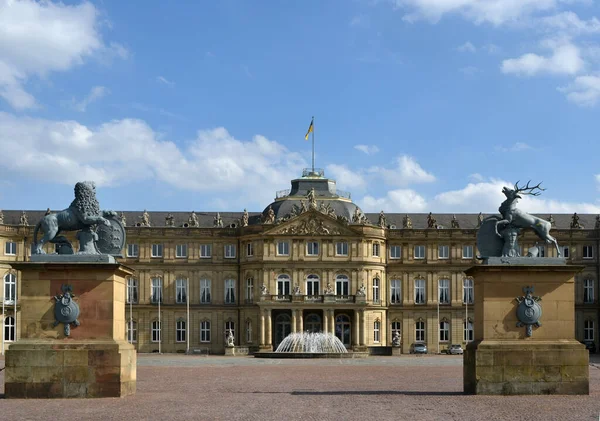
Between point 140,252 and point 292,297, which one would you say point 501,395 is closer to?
point 292,297

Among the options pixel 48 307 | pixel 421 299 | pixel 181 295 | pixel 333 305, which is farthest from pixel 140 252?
pixel 48 307

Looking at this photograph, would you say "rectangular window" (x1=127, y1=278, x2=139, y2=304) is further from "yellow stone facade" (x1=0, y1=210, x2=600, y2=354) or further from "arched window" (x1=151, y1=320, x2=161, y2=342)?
"arched window" (x1=151, y1=320, x2=161, y2=342)

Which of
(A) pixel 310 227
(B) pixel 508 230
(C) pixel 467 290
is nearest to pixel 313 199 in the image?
(A) pixel 310 227

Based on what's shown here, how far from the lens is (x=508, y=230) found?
35.9 meters

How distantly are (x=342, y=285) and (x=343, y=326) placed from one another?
12.8ft

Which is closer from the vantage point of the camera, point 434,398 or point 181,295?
point 434,398

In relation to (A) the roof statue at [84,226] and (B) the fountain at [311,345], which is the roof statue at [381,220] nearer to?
(B) the fountain at [311,345]

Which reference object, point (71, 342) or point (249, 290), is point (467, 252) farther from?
point (71, 342)

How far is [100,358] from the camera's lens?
1339 inches

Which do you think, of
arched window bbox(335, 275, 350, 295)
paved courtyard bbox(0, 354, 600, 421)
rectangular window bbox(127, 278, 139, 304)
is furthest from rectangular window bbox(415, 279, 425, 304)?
paved courtyard bbox(0, 354, 600, 421)

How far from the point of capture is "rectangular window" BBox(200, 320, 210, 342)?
110688 mm

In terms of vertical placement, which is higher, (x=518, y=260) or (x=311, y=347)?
(x=518, y=260)

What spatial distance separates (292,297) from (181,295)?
1258 centimetres

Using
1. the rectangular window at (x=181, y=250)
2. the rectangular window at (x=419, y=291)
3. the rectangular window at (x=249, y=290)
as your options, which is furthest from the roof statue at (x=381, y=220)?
the rectangular window at (x=181, y=250)
